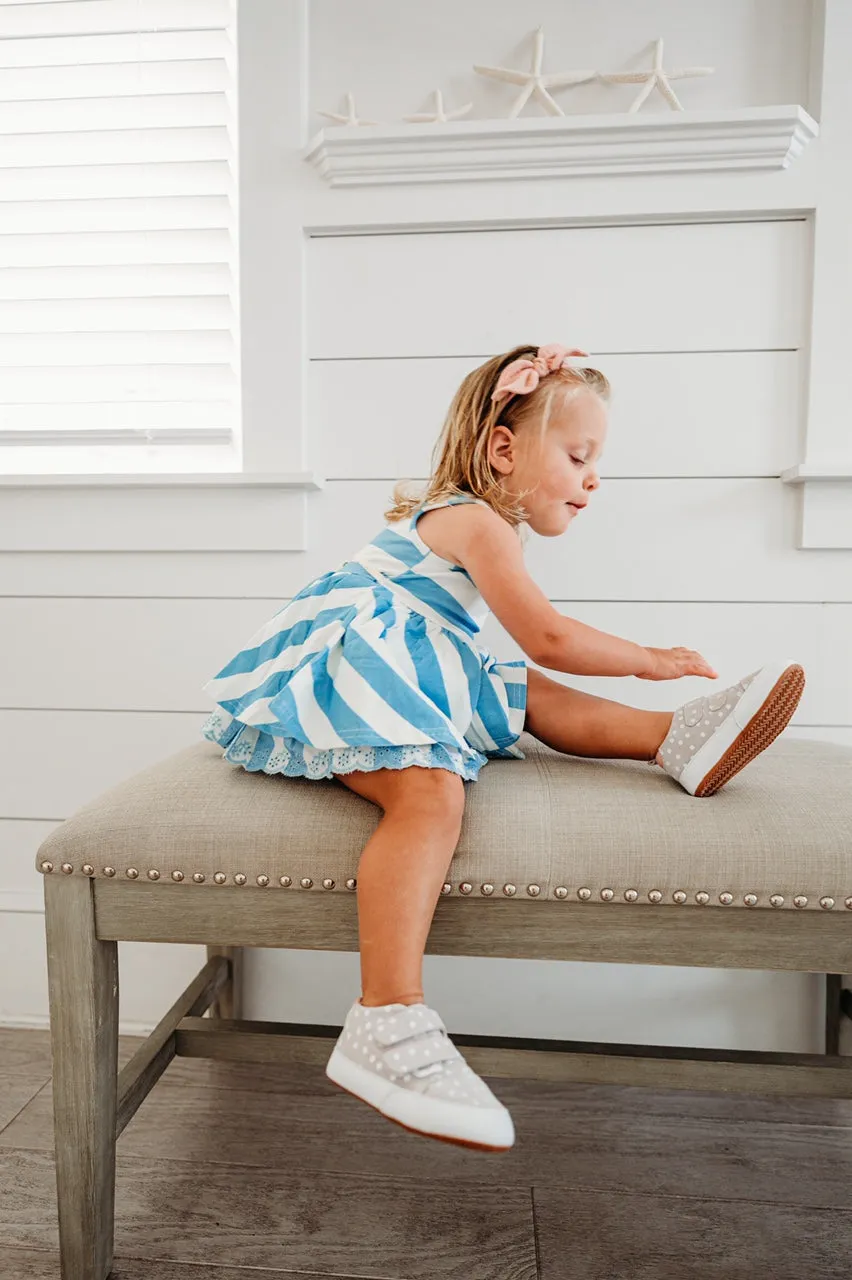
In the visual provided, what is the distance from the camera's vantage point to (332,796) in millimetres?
910

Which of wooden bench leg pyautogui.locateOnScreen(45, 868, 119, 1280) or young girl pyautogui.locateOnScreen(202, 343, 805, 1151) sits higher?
young girl pyautogui.locateOnScreen(202, 343, 805, 1151)

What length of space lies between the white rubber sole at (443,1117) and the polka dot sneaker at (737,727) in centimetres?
38

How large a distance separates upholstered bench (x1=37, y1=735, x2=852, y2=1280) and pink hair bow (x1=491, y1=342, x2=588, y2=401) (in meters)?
0.47

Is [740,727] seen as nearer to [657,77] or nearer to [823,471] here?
[823,471]

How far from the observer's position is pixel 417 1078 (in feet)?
2.41

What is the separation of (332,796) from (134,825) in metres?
0.20

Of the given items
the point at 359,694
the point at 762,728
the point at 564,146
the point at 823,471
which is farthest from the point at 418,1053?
the point at 564,146

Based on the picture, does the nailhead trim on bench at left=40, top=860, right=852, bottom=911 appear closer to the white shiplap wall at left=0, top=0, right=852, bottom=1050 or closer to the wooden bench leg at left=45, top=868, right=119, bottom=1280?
the wooden bench leg at left=45, top=868, right=119, bottom=1280

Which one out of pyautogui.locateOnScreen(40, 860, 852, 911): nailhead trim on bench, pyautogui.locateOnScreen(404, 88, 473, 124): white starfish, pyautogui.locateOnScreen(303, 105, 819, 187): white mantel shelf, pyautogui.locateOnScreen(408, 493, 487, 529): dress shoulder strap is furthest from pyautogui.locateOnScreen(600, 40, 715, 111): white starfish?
pyautogui.locateOnScreen(40, 860, 852, 911): nailhead trim on bench

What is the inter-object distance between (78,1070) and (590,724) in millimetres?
688

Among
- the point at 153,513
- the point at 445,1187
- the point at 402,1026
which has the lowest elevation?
the point at 445,1187

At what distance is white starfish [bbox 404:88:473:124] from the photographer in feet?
4.29

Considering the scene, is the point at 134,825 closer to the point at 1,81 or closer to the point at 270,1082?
the point at 270,1082

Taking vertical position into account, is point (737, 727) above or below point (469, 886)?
above
